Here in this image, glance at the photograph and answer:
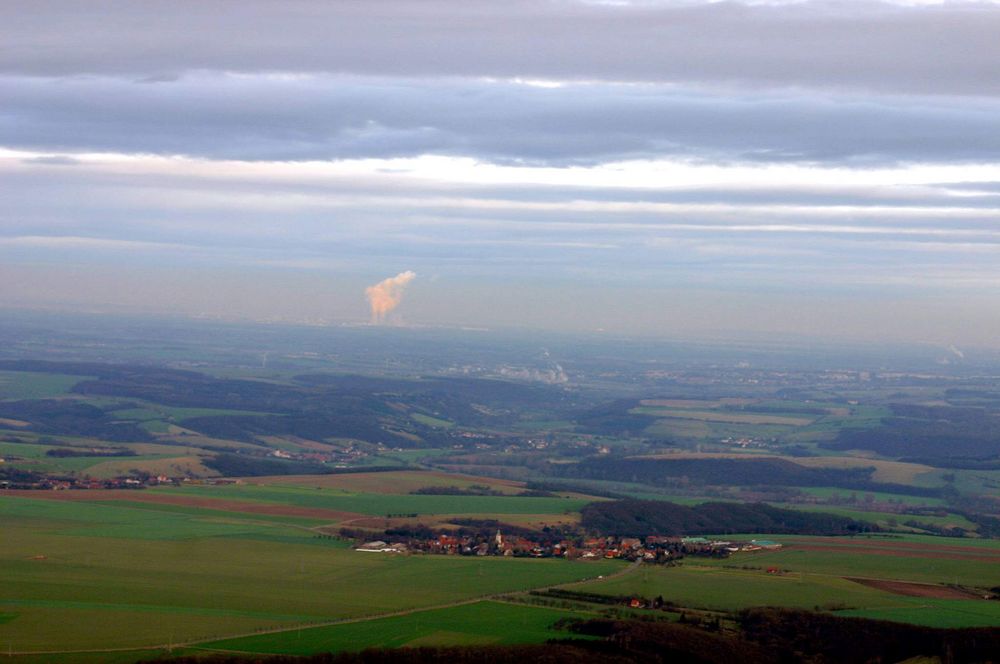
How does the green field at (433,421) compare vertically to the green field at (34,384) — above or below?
below

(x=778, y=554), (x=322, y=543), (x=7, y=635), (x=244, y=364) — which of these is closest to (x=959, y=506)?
(x=778, y=554)

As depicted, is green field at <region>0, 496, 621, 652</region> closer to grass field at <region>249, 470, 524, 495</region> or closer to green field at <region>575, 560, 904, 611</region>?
green field at <region>575, 560, 904, 611</region>

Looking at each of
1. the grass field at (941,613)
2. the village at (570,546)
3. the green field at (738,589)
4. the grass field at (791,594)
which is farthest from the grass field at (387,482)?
the grass field at (941,613)

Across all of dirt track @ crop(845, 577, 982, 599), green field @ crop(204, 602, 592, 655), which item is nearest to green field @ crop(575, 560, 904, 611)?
dirt track @ crop(845, 577, 982, 599)

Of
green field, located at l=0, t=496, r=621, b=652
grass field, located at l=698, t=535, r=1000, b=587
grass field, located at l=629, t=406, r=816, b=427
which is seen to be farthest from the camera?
grass field, located at l=629, t=406, r=816, b=427

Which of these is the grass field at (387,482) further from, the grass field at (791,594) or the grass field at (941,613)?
the grass field at (941,613)

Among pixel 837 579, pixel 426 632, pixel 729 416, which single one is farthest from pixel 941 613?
pixel 729 416
